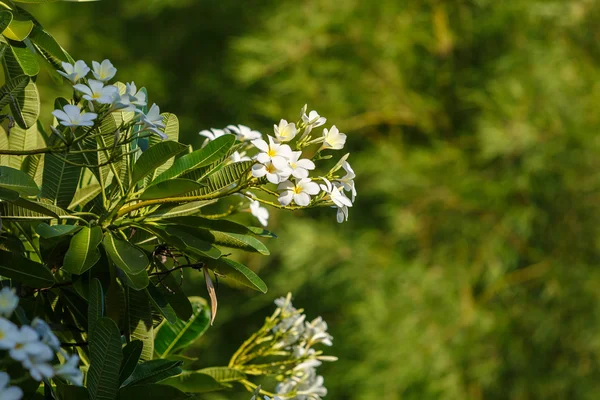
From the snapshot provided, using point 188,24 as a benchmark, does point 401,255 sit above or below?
below

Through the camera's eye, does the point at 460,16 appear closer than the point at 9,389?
No

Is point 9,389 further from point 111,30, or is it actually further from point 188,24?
point 111,30

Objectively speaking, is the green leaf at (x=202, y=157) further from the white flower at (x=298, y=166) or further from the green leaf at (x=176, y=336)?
the green leaf at (x=176, y=336)

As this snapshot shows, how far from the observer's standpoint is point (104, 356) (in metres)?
0.45

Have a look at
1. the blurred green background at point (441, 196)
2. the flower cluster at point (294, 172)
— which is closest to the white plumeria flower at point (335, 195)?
the flower cluster at point (294, 172)

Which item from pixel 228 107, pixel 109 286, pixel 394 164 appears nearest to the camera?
pixel 109 286

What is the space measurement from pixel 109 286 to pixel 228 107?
285cm

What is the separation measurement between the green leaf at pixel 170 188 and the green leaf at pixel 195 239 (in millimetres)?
31

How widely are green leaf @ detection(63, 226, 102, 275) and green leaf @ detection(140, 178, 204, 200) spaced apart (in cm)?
5

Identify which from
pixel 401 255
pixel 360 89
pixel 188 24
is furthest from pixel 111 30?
pixel 401 255

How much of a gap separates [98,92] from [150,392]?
0.71 feet

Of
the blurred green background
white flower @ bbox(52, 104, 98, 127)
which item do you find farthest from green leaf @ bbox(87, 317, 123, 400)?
the blurred green background

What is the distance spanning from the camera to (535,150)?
8.82 ft

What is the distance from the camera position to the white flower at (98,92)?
45 centimetres
